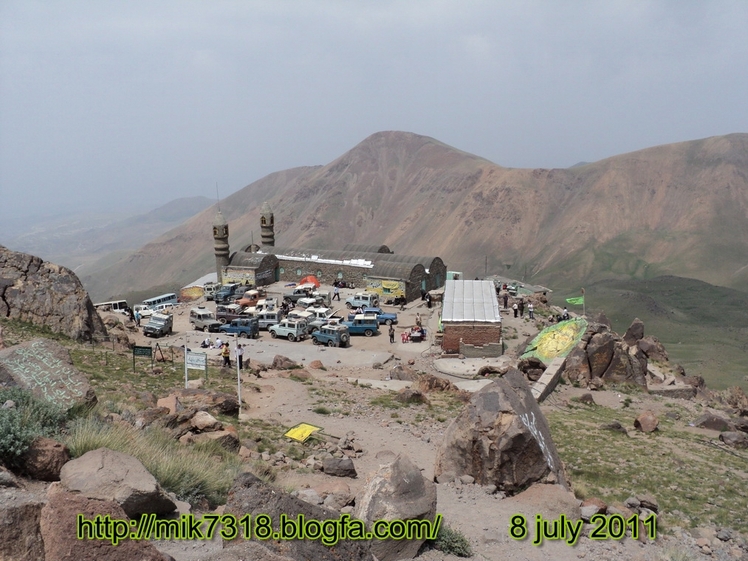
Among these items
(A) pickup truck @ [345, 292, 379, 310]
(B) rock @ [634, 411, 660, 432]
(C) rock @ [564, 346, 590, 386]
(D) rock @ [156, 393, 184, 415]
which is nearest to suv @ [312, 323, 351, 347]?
(A) pickup truck @ [345, 292, 379, 310]

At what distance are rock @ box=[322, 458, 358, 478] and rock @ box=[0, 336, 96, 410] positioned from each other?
4295 millimetres

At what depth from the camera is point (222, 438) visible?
999cm

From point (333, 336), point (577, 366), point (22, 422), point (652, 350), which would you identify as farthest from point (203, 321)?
point (22, 422)

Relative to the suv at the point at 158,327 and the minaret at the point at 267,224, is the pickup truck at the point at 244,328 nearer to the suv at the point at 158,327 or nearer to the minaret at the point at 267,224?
the suv at the point at 158,327

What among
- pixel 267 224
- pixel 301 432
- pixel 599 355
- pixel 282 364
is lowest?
pixel 599 355

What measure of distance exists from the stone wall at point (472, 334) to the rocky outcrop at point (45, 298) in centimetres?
1636

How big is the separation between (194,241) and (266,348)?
142 m

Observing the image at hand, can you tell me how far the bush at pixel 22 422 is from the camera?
5.73 meters

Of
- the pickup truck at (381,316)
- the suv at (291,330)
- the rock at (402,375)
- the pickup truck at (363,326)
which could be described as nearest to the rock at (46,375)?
the rock at (402,375)

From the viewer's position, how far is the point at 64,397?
322 inches

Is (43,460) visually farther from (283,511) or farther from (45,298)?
(45,298)

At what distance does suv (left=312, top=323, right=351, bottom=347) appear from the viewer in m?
30.3

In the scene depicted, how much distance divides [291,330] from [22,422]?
25.4 meters

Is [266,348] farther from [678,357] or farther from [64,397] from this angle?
[678,357]
